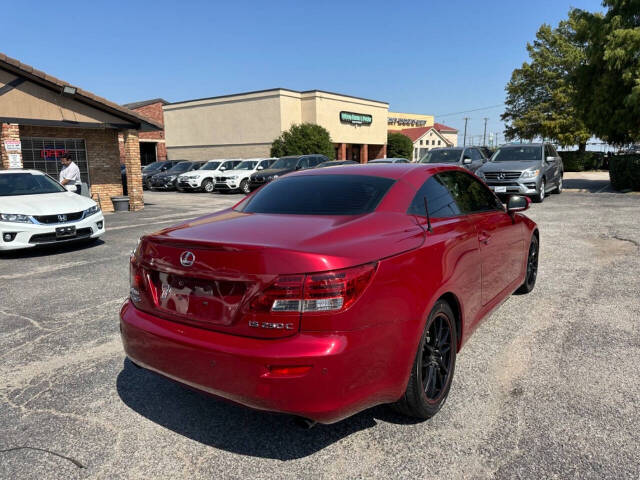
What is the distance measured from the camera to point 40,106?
558 inches

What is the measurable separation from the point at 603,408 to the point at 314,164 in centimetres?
2009

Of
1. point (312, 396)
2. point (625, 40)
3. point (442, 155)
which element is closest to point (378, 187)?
point (312, 396)

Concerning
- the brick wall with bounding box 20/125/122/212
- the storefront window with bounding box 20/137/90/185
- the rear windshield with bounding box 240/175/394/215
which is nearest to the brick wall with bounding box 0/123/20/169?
the storefront window with bounding box 20/137/90/185

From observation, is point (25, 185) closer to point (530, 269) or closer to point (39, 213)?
point (39, 213)

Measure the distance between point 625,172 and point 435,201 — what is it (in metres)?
18.1

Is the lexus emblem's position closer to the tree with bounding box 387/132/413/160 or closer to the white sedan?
the white sedan

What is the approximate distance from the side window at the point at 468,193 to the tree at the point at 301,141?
103 feet

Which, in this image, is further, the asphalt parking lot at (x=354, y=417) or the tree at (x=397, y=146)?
the tree at (x=397, y=146)

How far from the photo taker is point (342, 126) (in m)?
41.8

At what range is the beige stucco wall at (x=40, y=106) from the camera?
13.5 metres

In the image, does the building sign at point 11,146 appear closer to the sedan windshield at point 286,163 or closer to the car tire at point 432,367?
the sedan windshield at point 286,163

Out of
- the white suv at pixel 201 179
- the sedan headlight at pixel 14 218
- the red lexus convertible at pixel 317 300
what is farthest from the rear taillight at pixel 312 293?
the white suv at pixel 201 179

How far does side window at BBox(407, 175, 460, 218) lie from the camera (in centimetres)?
331

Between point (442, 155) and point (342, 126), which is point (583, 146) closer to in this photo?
point (342, 126)
